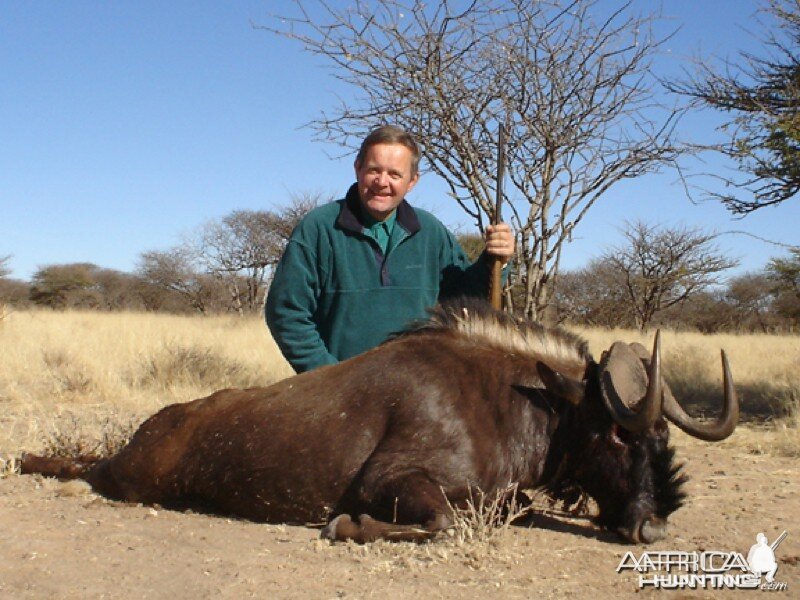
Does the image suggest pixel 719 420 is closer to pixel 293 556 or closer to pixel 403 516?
pixel 403 516

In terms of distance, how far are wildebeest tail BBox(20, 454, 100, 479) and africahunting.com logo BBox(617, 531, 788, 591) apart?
2972mm

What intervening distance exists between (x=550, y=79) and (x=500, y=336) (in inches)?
196

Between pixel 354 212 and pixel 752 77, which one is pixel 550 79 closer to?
pixel 752 77

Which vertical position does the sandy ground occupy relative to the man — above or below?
below

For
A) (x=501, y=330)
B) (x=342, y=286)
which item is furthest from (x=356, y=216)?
(x=501, y=330)

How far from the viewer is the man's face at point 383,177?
15.6 feet

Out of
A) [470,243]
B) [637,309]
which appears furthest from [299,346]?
[637,309]

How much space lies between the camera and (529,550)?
3531 millimetres

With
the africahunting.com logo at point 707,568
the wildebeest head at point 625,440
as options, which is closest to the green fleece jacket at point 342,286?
the wildebeest head at point 625,440

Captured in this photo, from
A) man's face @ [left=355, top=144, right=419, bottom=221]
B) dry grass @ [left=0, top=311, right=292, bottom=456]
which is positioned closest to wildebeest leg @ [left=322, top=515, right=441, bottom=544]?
man's face @ [left=355, top=144, right=419, bottom=221]

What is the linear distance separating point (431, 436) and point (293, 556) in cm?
78

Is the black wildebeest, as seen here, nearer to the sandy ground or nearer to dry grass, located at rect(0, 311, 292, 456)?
the sandy ground

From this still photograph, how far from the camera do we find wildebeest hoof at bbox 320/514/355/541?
11.7 ft

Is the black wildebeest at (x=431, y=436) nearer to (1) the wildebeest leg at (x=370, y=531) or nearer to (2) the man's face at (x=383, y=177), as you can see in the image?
(1) the wildebeest leg at (x=370, y=531)
